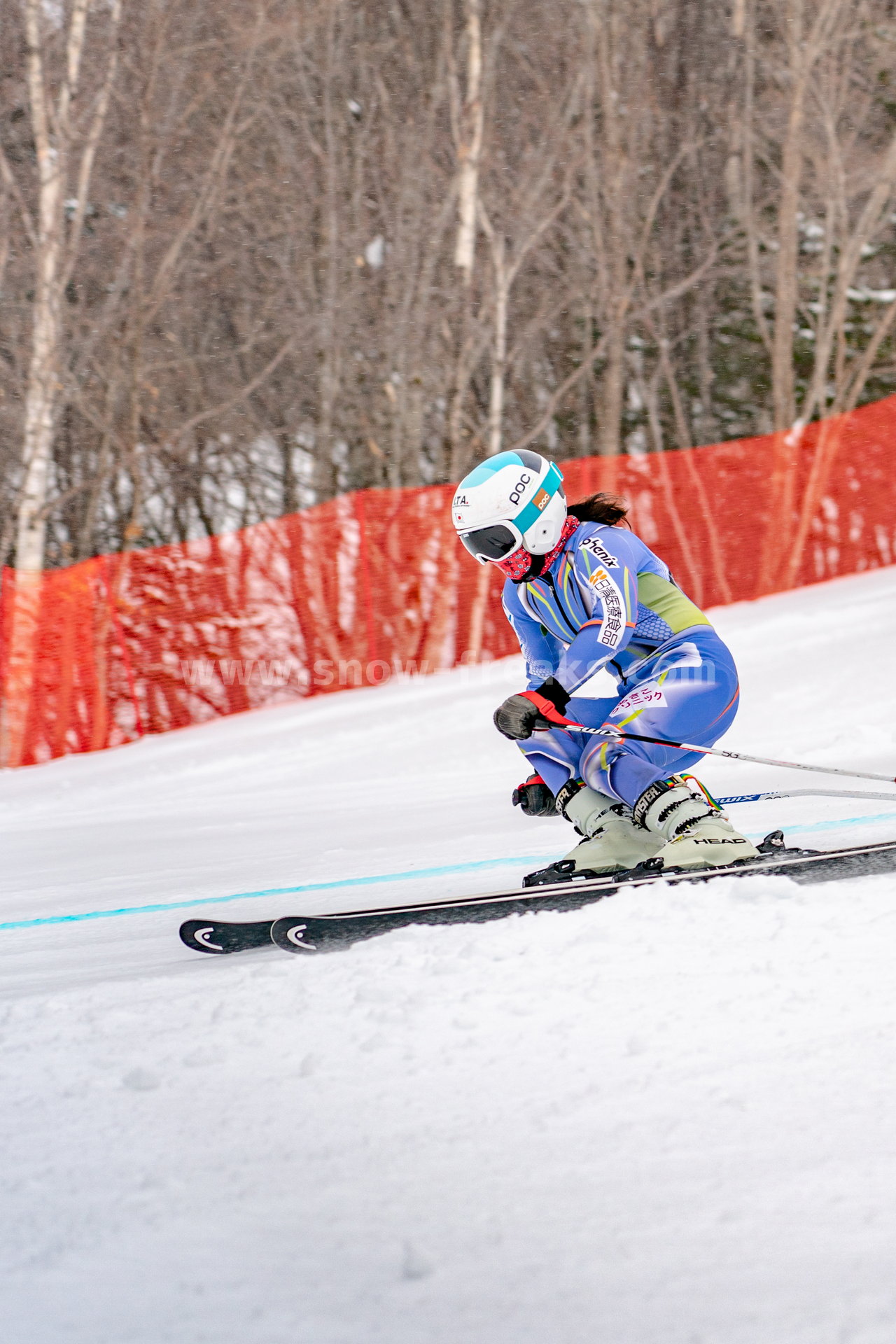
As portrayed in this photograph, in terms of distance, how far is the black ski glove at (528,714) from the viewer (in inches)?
162

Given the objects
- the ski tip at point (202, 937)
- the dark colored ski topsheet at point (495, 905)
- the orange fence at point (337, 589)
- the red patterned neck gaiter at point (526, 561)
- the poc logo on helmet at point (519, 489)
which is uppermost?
the poc logo on helmet at point (519, 489)

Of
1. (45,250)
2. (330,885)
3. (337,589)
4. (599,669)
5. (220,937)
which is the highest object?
(45,250)

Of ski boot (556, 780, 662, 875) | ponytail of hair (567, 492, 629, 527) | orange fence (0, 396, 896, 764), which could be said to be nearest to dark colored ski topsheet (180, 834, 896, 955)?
ski boot (556, 780, 662, 875)

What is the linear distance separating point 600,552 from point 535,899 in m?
1.13

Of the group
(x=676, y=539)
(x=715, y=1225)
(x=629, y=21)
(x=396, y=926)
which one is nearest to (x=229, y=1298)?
(x=715, y=1225)

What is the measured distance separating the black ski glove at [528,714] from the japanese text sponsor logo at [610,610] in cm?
24

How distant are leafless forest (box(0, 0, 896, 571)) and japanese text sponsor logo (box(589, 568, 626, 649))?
8.31 m

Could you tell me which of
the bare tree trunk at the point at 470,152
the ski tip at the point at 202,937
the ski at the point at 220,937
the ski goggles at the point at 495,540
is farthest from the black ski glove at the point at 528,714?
the bare tree trunk at the point at 470,152

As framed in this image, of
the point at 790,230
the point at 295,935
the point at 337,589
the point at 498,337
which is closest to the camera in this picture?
the point at 295,935

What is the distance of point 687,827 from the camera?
415 cm

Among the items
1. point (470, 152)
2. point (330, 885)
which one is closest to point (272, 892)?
point (330, 885)

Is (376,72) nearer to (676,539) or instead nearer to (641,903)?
(676,539)

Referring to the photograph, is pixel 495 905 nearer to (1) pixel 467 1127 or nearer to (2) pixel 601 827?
(2) pixel 601 827

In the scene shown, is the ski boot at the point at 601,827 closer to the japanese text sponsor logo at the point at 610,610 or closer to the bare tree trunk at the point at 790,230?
the japanese text sponsor logo at the point at 610,610
